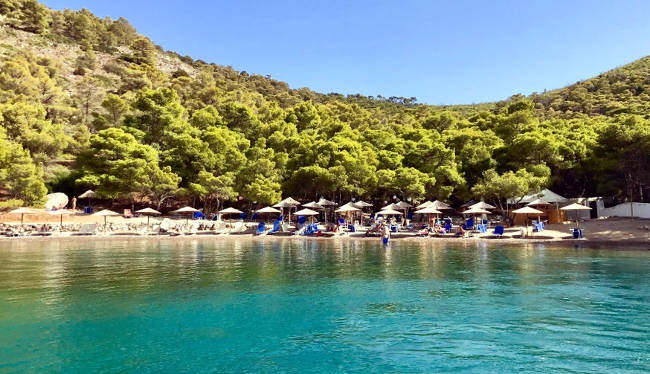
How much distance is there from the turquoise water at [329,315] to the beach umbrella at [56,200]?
20.9m

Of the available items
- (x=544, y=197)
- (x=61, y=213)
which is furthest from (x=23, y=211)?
(x=544, y=197)

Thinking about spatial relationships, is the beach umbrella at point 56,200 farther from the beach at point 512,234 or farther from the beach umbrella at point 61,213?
the beach at point 512,234

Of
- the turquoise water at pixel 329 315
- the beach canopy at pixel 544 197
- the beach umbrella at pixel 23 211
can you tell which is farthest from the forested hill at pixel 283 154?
the turquoise water at pixel 329 315

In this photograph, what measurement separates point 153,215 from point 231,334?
3136 cm

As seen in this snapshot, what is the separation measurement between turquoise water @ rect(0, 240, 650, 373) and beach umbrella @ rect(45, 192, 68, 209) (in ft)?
68.4

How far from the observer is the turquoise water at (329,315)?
6.64m

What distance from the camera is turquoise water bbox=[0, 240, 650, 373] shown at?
6.64 meters

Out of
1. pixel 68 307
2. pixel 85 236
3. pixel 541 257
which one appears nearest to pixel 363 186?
pixel 541 257

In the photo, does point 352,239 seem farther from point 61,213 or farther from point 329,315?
point 61,213

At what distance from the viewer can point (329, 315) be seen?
9273 millimetres

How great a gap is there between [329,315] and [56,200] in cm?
3600

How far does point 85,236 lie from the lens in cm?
2744

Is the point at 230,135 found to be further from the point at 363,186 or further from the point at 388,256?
the point at 388,256

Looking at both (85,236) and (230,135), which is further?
(230,135)
